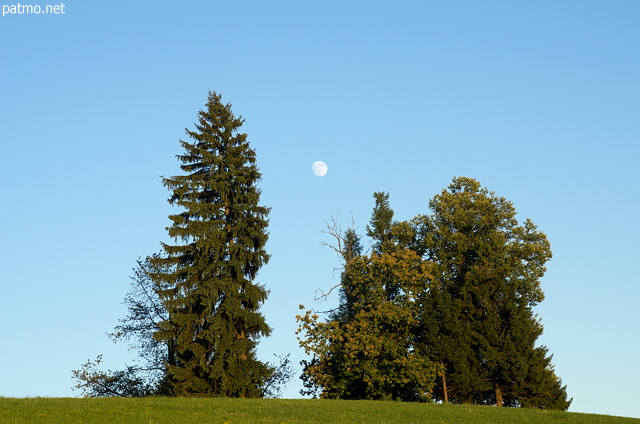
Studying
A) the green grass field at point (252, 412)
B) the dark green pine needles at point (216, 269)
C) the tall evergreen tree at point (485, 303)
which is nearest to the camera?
the green grass field at point (252, 412)

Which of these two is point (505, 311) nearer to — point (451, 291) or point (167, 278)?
point (451, 291)

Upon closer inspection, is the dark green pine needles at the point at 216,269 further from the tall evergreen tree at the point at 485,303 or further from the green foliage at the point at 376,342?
the tall evergreen tree at the point at 485,303

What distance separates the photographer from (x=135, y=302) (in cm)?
5097

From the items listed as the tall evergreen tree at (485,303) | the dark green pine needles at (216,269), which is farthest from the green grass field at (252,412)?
the tall evergreen tree at (485,303)

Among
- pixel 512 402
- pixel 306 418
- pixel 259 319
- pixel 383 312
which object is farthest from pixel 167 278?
pixel 512 402

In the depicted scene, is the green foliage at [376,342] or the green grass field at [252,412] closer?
the green grass field at [252,412]

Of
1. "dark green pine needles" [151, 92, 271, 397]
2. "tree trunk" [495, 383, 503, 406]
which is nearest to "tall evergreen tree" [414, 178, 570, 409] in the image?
"tree trunk" [495, 383, 503, 406]

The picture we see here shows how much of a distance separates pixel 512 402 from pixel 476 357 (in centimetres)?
437

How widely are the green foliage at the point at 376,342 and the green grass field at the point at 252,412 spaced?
10.2 meters

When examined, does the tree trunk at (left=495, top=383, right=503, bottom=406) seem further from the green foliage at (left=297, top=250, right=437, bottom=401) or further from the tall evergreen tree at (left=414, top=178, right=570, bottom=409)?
the green foliage at (left=297, top=250, right=437, bottom=401)

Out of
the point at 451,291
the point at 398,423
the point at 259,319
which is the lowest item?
the point at 398,423

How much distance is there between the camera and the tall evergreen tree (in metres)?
50.5

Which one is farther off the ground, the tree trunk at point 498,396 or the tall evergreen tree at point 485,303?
the tall evergreen tree at point 485,303

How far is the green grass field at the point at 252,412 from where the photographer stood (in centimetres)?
2384
